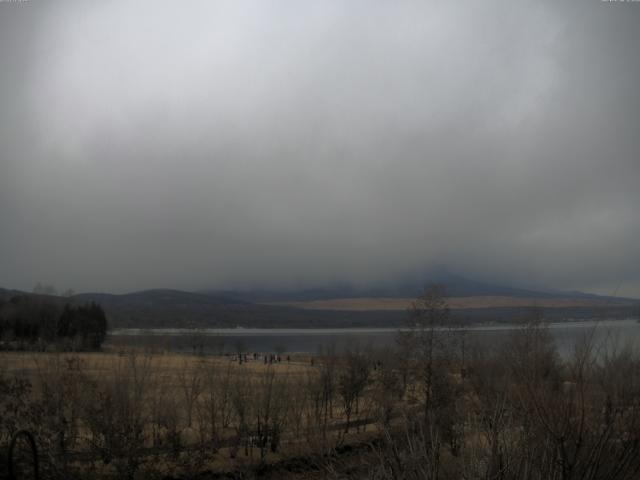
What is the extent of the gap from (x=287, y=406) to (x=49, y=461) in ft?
47.1

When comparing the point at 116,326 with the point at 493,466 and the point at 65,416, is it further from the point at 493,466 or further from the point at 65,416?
the point at 493,466

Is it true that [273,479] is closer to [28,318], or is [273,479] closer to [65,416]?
[65,416]

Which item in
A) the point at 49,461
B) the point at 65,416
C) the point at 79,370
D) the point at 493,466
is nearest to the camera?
the point at 493,466

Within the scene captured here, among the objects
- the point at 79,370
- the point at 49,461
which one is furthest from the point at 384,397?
the point at 49,461

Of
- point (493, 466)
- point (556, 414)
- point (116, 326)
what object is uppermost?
point (556, 414)

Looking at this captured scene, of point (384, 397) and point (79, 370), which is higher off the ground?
point (79, 370)

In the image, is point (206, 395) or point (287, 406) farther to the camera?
point (206, 395)

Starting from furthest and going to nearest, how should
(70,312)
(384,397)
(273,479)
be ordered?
(70,312) < (384,397) < (273,479)

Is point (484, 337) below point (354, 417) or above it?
above

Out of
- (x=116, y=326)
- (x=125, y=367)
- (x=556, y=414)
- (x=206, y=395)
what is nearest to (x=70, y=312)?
(x=116, y=326)

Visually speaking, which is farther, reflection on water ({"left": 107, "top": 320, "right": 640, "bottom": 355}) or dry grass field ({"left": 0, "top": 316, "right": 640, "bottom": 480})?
reflection on water ({"left": 107, "top": 320, "right": 640, "bottom": 355})

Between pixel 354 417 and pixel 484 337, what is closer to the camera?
pixel 354 417

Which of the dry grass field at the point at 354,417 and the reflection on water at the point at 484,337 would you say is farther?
the reflection on water at the point at 484,337

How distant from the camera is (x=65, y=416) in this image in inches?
761
